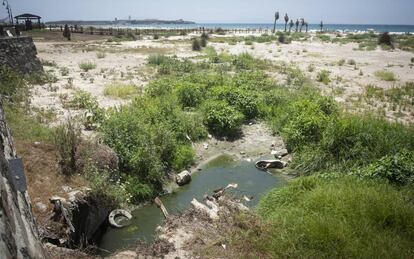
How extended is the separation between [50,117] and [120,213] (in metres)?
5.45

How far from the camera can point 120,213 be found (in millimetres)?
8328

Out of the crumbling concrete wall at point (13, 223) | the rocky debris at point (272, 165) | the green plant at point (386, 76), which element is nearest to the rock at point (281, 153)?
the rocky debris at point (272, 165)

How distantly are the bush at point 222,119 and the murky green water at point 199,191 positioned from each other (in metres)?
1.63

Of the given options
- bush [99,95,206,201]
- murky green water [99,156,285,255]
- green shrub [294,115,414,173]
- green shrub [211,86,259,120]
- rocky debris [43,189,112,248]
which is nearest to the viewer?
rocky debris [43,189,112,248]

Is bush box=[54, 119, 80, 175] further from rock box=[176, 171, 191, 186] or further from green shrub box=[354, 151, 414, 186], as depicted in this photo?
green shrub box=[354, 151, 414, 186]

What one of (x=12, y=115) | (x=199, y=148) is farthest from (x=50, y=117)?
(x=199, y=148)

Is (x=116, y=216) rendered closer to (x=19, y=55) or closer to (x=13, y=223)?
(x=13, y=223)

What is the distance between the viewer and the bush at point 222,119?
13250mm

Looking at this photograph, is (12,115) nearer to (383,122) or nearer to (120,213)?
(120,213)

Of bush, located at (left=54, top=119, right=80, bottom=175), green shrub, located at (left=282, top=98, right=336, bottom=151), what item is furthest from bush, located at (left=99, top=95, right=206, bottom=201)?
green shrub, located at (left=282, top=98, right=336, bottom=151)

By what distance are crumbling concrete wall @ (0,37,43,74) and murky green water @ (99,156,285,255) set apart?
12.1 m

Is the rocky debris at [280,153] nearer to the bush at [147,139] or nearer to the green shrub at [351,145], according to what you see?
the green shrub at [351,145]

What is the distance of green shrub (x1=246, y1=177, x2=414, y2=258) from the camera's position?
18.8ft

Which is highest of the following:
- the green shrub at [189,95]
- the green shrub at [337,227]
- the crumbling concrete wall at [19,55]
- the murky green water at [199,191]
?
the crumbling concrete wall at [19,55]
